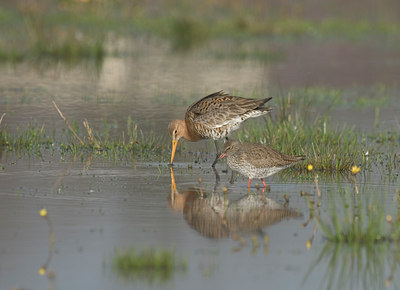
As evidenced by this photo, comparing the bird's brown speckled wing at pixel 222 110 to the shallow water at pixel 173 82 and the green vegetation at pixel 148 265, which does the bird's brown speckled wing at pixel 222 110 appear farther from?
the green vegetation at pixel 148 265

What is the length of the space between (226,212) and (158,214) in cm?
77

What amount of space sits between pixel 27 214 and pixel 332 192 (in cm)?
378

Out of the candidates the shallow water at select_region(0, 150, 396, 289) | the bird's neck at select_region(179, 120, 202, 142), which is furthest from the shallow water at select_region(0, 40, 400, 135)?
the shallow water at select_region(0, 150, 396, 289)

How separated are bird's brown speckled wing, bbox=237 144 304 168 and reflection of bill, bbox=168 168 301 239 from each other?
434mm

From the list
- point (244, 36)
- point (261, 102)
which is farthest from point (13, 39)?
point (261, 102)

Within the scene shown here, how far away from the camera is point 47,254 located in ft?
28.2

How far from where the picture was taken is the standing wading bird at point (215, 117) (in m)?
13.7

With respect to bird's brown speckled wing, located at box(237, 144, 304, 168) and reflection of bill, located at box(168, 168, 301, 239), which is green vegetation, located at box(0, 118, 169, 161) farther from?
reflection of bill, located at box(168, 168, 301, 239)

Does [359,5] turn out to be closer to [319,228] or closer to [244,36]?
[244,36]

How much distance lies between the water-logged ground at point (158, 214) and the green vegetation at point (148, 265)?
7 cm

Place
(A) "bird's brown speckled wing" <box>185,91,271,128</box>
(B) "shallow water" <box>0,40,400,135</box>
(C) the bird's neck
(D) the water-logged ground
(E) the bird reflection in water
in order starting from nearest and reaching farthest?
1. (D) the water-logged ground
2. (E) the bird reflection in water
3. (A) "bird's brown speckled wing" <box>185,91,271,128</box>
4. (C) the bird's neck
5. (B) "shallow water" <box>0,40,400,135</box>

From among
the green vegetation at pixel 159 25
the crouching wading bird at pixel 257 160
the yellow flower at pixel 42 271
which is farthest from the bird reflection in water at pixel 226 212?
the green vegetation at pixel 159 25

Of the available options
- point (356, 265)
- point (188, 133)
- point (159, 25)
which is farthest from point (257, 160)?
point (159, 25)

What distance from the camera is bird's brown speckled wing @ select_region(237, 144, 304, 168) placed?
11.5 m
